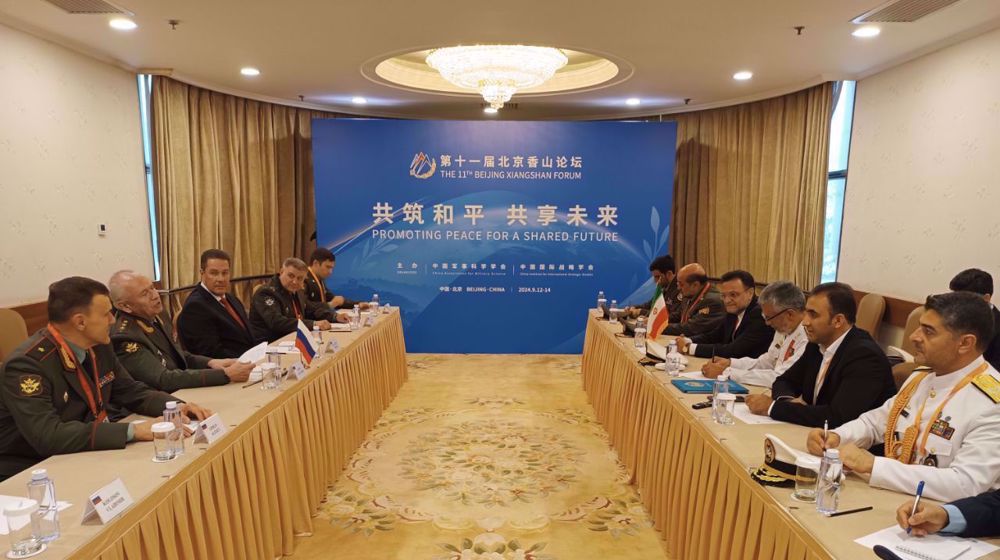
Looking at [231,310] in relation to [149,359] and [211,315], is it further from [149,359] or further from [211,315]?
[149,359]

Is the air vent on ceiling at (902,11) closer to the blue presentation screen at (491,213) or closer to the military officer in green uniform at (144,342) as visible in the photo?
the blue presentation screen at (491,213)

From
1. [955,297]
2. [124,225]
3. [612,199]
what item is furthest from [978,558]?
[124,225]

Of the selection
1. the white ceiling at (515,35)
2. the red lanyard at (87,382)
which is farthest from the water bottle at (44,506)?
the white ceiling at (515,35)

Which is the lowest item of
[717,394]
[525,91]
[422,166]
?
[717,394]

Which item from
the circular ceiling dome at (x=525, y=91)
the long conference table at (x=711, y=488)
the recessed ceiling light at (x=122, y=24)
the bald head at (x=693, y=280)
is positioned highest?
the circular ceiling dome at (x=525, y=91)

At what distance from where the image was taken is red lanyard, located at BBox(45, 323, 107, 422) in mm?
1964

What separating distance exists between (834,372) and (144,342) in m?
2.91

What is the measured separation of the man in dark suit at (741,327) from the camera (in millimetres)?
3404

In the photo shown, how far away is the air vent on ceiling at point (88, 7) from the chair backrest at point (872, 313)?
227 inches

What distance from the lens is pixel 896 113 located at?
4.86 meters

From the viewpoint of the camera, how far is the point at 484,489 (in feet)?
10.9

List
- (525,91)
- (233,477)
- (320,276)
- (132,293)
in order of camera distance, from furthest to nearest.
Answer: (525,91) → (320,276) → (132,293) → (233,477)

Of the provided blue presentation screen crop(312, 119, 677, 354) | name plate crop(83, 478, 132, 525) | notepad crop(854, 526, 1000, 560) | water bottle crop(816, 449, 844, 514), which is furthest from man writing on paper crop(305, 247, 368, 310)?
notepad crop(854, 526, 1000, 560)

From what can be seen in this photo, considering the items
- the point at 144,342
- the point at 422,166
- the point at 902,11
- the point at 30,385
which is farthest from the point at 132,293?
the point at 902,11
